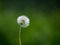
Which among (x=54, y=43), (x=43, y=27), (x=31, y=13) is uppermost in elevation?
(x=31, y=13)

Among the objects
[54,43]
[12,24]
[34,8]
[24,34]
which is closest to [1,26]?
[12,24]

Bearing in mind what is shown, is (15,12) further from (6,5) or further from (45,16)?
(45,16)

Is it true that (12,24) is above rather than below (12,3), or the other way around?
below

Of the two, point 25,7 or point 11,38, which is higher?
point 25,7

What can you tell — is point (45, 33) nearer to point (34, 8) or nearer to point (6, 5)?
point (34, 8)

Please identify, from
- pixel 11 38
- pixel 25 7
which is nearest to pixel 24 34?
pixel 11 38

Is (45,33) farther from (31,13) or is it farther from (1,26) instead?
(1,26)
